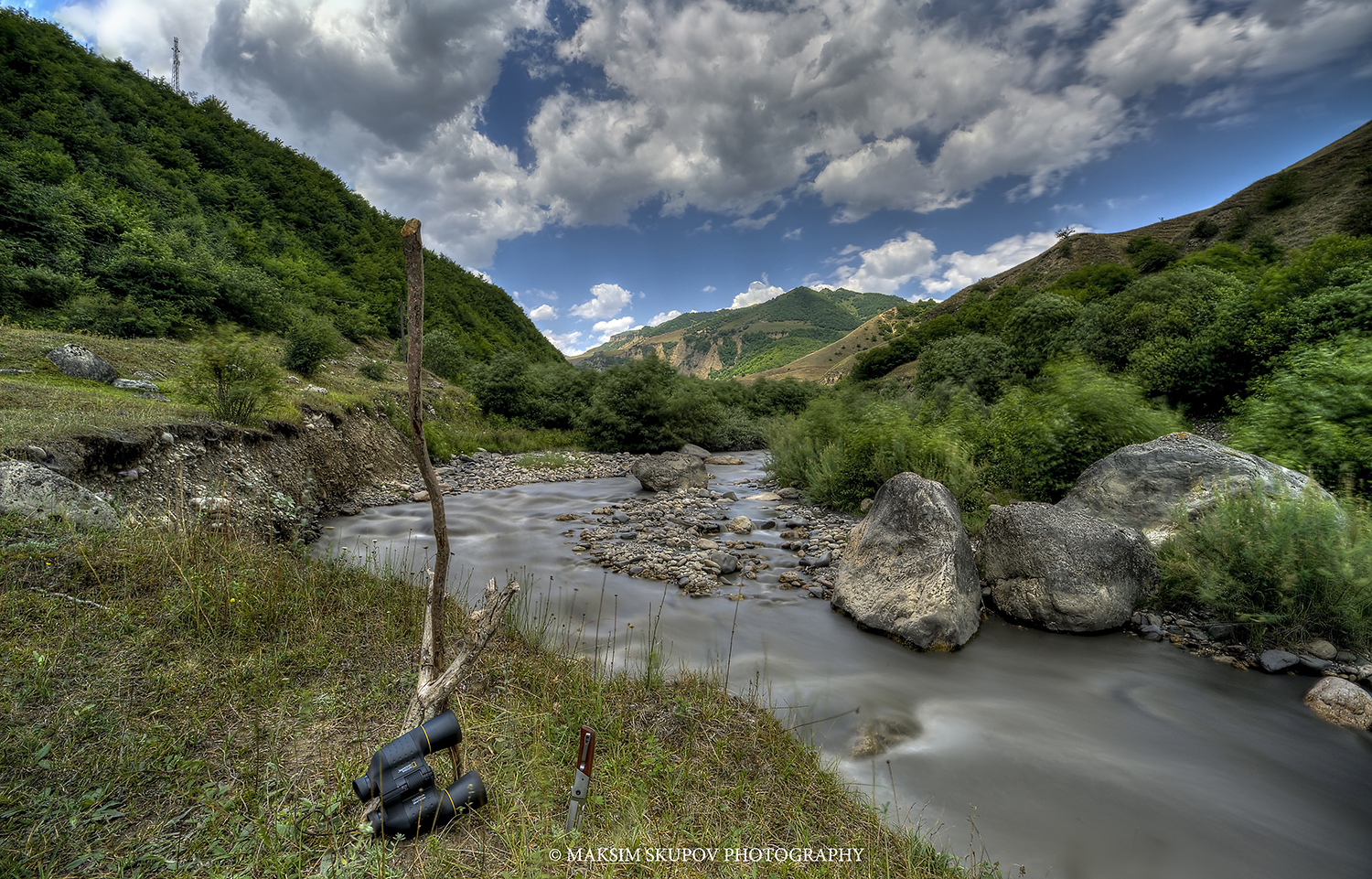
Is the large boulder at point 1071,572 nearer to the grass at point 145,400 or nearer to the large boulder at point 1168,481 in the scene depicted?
the large boulder at point 1168,481

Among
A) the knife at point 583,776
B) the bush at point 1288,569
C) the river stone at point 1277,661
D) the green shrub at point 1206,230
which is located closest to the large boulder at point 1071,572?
the bush at point 1288,569

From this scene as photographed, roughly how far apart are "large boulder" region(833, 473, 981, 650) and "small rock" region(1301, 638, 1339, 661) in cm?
314

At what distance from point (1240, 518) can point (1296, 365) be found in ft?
19.3

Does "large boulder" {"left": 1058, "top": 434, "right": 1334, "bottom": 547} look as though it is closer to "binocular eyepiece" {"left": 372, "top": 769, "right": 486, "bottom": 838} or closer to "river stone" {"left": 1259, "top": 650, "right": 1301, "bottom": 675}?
"river stone" {"left": 1259, "top": 650, "right": 1301, "bottom": 675}

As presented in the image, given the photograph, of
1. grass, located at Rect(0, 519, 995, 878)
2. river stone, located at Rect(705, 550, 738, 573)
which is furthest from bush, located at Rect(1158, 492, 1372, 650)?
river stone, located at Rect(705, 550, 738, 573)

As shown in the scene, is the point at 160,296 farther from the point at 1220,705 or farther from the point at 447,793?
the point at 1220,705

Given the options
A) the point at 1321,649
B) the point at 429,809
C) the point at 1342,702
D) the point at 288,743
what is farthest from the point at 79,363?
the point at 1321,649

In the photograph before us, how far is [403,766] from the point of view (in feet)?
7.51

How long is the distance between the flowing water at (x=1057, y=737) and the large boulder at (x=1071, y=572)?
291 millimetres

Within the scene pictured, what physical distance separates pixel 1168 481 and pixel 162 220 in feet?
132

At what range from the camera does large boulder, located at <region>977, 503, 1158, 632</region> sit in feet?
20.3

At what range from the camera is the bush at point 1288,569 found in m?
5.19

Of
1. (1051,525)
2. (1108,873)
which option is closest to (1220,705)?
(1051,525)

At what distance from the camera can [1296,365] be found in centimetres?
896
